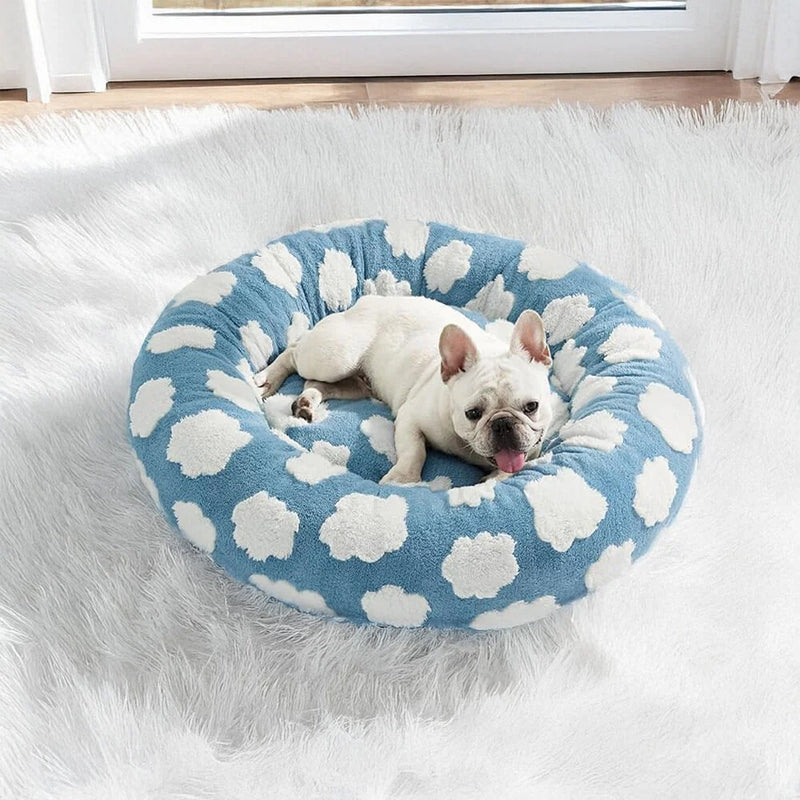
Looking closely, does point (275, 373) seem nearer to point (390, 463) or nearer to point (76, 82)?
point (390, 463)

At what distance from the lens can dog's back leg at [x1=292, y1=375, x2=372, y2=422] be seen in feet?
5.47

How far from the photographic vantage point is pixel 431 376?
5.29 feet

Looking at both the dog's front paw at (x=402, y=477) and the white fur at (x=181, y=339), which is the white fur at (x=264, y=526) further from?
the white fur at (x=181, y=339)

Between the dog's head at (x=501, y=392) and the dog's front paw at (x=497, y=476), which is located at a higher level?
the dog's head at (x=501, y=392)

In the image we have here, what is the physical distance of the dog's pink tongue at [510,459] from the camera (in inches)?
57.3

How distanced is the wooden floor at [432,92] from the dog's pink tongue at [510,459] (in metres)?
1.62

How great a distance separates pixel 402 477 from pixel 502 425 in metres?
0.18

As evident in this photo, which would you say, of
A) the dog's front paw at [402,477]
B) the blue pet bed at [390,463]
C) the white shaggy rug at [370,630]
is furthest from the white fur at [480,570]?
the dog's front paw at [402,477]

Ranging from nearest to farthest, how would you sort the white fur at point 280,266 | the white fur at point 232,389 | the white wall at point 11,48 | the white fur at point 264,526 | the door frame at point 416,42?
the white fur at point 264,526
the white fur at point 232,389
the white fur at point 280,266
the white wall at point 11,48
the door frame at point 416,42

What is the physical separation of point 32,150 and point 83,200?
1.04 feet

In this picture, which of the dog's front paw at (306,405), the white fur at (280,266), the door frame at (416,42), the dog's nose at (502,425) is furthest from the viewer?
the door frame at (416,42)

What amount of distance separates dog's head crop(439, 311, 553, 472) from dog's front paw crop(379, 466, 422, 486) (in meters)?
0.09

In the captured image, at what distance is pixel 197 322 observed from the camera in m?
1.69

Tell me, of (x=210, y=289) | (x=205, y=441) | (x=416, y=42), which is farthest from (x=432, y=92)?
(x=205, y=441)
